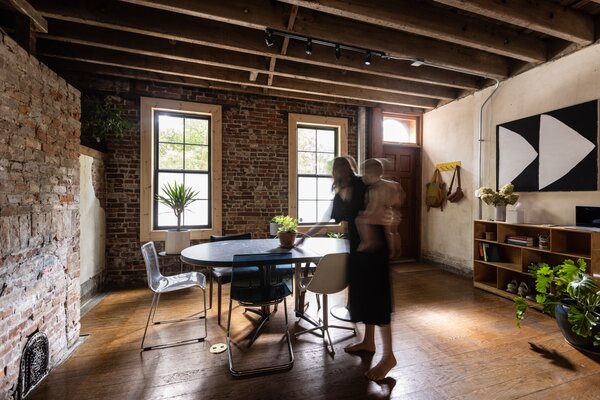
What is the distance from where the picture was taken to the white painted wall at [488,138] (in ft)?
10.8

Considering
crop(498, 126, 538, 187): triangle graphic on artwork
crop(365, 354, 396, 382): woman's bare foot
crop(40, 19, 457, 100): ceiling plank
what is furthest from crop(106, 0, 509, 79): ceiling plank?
crop(365, 354, 396, 382): woman's bare foot

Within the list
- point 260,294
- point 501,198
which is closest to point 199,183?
point 260,294

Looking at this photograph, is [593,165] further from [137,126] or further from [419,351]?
[137,126]

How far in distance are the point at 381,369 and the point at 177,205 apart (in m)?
3.37

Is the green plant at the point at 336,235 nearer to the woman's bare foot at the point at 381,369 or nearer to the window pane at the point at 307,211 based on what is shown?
the window pane at the point at 307,211

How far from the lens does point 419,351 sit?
2.37 m

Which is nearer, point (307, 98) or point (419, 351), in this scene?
point (419, 351)

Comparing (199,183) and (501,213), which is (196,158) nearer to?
(199,183)

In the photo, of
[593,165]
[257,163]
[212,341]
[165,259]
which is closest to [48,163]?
[212,341]

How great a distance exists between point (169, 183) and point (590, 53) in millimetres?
5730

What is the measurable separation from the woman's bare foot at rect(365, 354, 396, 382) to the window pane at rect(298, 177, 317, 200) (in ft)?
11.2

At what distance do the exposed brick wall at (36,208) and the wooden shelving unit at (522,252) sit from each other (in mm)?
4583

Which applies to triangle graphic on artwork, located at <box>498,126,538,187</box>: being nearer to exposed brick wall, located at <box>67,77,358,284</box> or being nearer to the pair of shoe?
the pair of shoe

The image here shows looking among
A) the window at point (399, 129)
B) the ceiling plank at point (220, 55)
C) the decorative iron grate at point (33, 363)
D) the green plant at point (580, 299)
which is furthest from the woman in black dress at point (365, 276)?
the window at point (399, 129)
